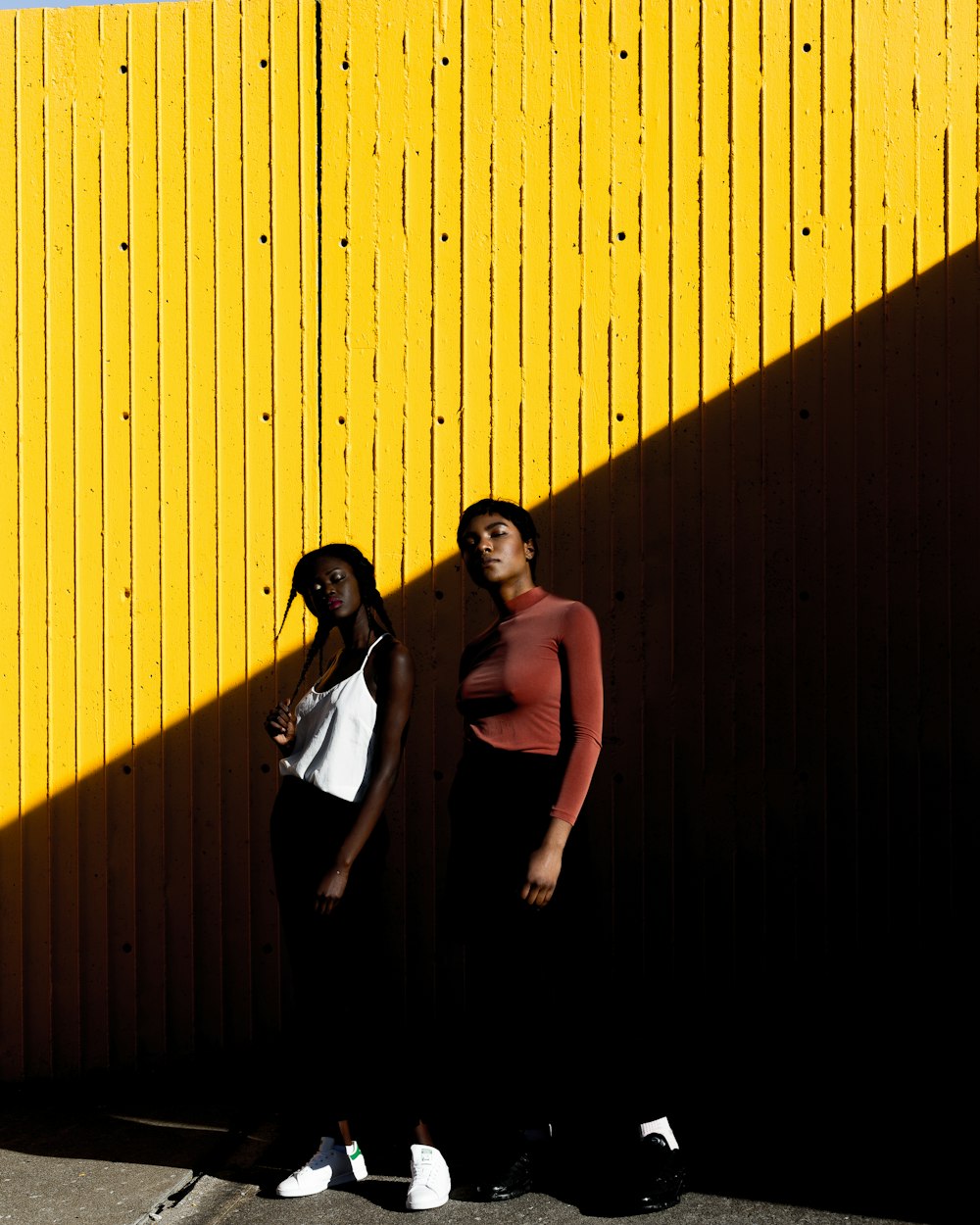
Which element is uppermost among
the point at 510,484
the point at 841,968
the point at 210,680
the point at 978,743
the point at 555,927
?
the point at 510,484

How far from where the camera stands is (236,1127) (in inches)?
162

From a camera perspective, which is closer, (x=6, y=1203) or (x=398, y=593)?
(x=6, y=1203)

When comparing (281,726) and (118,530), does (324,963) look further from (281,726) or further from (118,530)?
(118,530)

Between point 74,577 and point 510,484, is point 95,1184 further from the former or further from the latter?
point 510,484

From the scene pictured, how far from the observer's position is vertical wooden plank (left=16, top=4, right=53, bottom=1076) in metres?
4.77

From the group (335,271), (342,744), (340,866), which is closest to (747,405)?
(335,271)

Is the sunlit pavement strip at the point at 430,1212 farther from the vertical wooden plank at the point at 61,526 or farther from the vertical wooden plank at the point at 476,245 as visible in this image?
the vertical wooden plank at the point at 476,245

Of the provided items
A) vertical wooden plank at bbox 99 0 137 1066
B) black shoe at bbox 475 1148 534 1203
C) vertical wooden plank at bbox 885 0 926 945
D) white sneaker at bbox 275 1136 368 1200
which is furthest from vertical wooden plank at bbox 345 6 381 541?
black shoe at bbox 475 1148 534 1203

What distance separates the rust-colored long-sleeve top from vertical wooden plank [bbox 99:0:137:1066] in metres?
2.03

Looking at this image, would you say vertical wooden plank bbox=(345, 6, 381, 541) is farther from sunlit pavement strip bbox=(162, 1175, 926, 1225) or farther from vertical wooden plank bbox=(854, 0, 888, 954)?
sunlit pavement strip bbox=(162, 1175, 926, 1225)

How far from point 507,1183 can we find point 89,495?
10.3ft

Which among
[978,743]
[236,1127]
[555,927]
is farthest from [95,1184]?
[978,743]

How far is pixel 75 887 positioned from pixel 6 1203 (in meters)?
1.39

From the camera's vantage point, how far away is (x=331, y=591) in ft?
11.8
